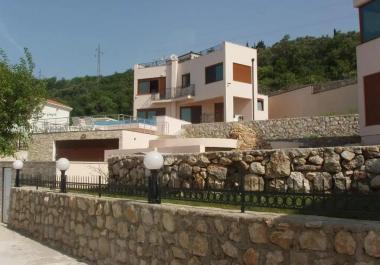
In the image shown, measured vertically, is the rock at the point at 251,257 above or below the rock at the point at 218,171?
below

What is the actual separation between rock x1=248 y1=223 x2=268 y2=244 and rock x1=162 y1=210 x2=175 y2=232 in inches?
66.9

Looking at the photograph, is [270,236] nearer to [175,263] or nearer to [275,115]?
[175,263]

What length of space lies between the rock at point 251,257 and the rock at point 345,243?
3.74ft

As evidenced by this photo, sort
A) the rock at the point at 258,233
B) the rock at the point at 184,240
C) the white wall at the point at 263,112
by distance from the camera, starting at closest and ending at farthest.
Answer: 1. the rock at the point at 258,233
2. the rock at the point at 184,240
3. the white wall at the point at 263,112

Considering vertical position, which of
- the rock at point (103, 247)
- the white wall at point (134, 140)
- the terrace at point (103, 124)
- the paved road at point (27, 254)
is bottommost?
the paved road at point (27, 254)

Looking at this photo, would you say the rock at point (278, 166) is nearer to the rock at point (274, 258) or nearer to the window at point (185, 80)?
the rock at point (274, 258)

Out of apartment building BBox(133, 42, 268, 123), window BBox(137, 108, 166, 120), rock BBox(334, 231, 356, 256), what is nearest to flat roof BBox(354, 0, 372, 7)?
rock BBox(334, 231, 356, 256)

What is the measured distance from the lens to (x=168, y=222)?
673cm

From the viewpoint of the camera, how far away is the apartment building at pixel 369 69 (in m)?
13.4

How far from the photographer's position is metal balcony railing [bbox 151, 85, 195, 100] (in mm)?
33409

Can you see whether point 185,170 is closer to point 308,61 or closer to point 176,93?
point 176,93

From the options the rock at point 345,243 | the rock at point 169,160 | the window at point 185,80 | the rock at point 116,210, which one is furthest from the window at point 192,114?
the rock at point 345,243

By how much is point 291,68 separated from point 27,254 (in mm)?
39410

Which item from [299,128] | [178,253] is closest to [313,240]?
[178,253]
